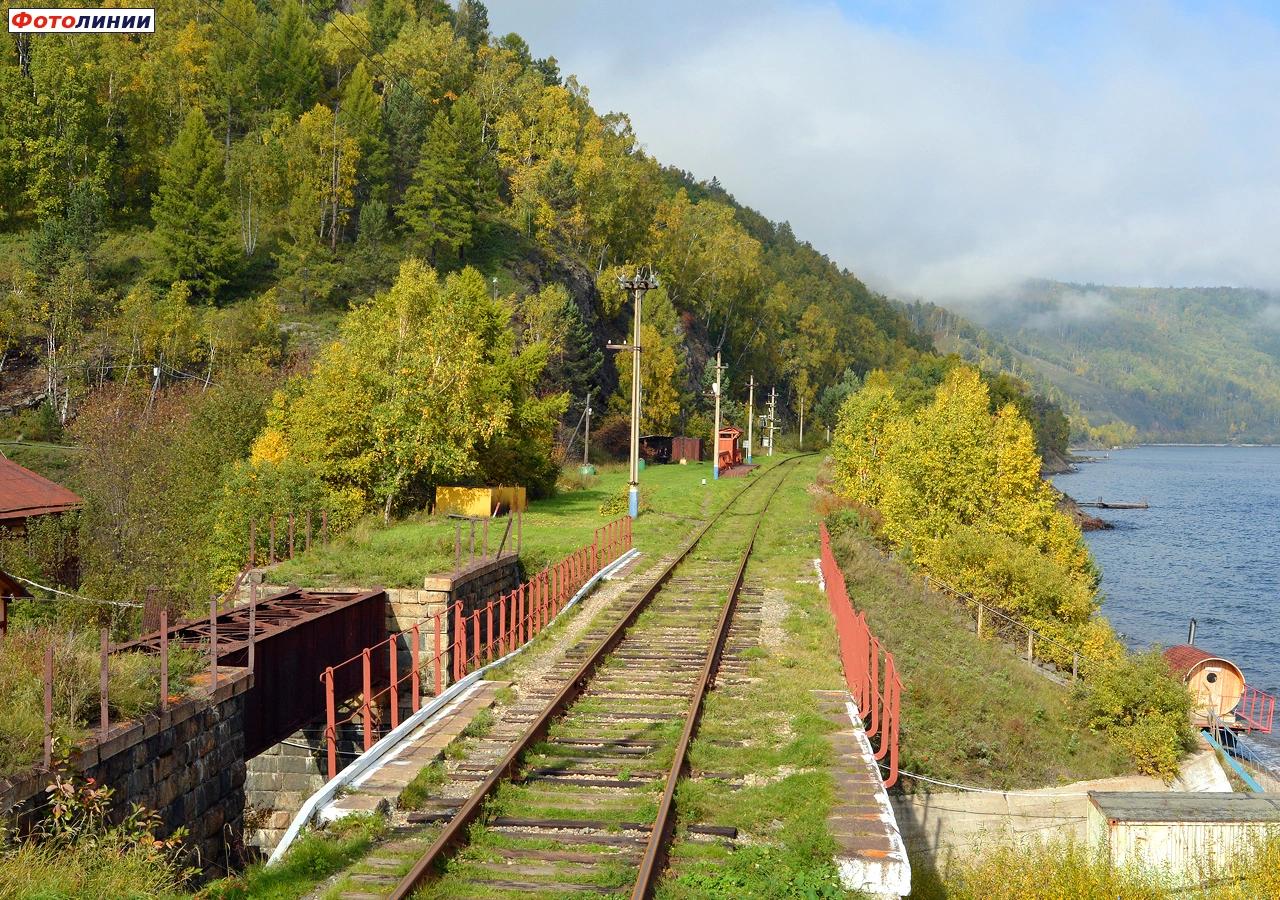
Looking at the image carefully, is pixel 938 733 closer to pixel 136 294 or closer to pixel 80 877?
pixel 80 877

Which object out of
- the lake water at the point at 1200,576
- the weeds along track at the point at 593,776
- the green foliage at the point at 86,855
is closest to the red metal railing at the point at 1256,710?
the lake water at the point at 1200,576

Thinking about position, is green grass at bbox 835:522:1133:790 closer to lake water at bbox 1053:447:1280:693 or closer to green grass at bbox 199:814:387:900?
green grass at bbox 199:814:387:900

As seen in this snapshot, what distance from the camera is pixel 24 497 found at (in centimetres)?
1647

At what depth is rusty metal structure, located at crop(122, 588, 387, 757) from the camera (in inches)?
559

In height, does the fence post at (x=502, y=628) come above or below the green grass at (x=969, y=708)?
above

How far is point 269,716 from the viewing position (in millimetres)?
14734

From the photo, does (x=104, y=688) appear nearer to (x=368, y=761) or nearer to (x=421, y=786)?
(x=368, y=761)

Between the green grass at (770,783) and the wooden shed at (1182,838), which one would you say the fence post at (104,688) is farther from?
the wooden shed at (1182,838)

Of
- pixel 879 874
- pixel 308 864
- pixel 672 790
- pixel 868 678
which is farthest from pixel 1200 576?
pixel 308 864

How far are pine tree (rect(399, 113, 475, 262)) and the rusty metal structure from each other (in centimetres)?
6228

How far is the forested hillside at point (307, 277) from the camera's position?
118 feet

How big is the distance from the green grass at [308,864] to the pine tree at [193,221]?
61848mm

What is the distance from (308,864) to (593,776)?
3398 millimetres

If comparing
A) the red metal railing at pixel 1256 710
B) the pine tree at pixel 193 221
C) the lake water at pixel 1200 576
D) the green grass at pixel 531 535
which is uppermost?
the pine tree at pixel 193 221
